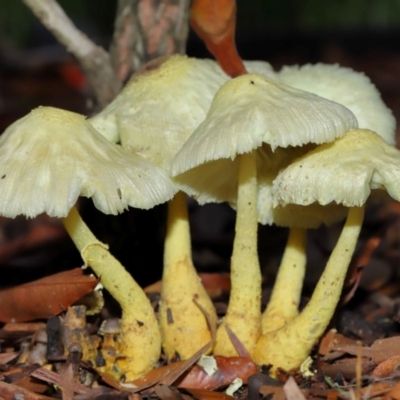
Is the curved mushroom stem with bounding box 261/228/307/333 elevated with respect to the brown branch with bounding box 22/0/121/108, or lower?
lower

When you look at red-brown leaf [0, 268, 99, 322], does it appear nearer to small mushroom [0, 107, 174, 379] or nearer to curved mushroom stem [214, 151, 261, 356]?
small mushroom [0, 107, 174, 379]

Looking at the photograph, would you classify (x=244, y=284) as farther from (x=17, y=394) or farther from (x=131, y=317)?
(x=17, y=394)

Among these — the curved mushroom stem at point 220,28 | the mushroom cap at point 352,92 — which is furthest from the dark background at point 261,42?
the mushroom cap at point 352,92

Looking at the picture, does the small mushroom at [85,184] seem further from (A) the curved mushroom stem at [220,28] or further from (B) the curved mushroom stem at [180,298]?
(A) the curved mushroom stem at [220,28]

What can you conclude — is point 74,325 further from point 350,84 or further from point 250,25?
point 250,25

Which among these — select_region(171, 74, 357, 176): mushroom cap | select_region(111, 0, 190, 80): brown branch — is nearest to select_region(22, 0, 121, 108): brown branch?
select_region(111, 0, 190, 80): brown branch
